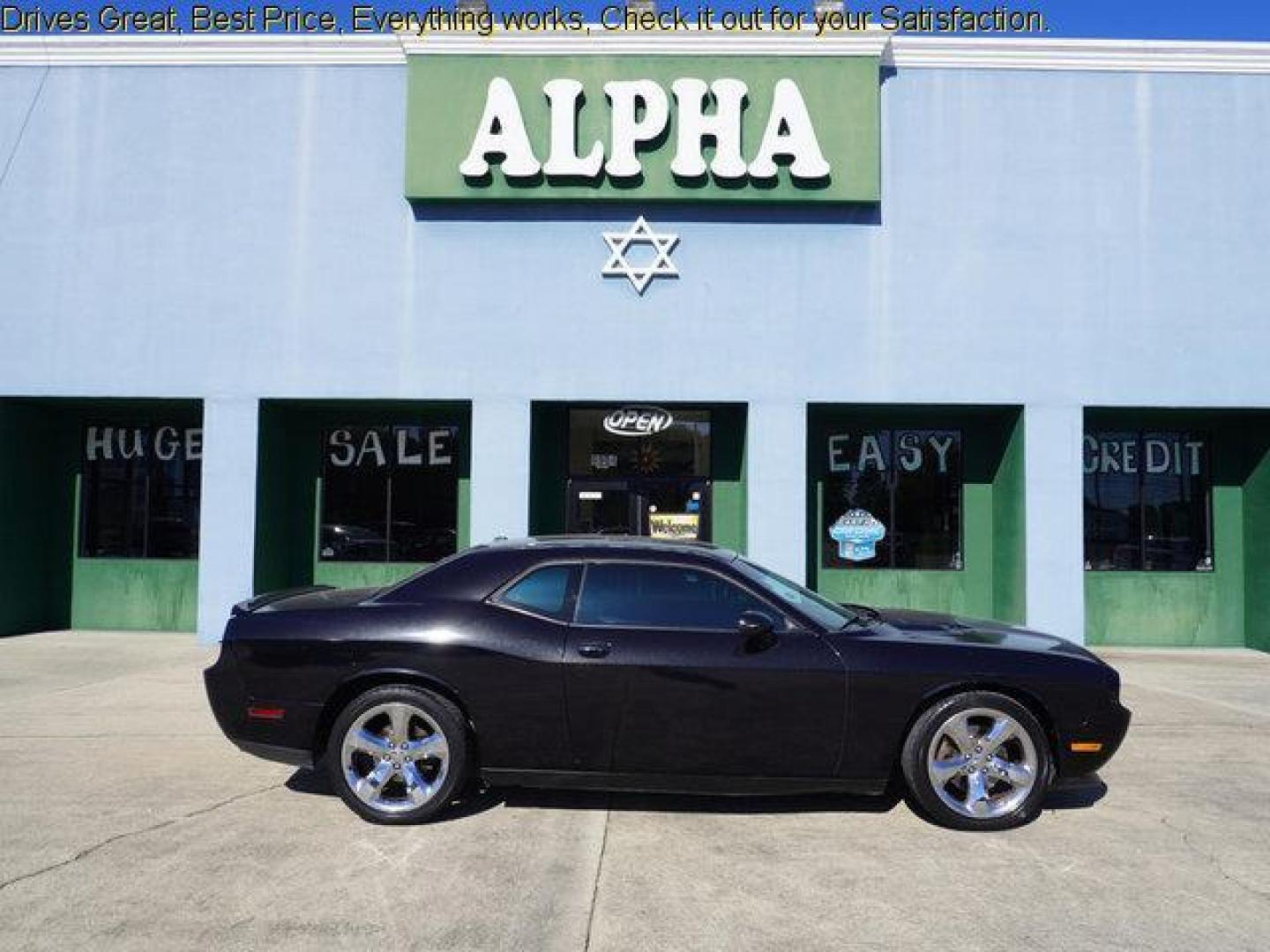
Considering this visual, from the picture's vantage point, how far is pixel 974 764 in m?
4.68

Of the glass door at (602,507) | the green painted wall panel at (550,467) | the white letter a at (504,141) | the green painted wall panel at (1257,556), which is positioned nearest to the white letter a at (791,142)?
the white letter a at (504,141)

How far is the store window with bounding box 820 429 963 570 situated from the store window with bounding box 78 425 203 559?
337 inches

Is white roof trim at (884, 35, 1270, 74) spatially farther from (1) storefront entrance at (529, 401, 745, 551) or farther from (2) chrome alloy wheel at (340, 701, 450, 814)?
(2) chrome alloy wheel at (340, 701, 450, 814)

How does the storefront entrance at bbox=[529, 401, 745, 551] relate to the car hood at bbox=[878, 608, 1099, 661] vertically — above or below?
above

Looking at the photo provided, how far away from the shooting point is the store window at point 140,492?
481 inches

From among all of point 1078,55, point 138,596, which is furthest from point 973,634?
point 138,596

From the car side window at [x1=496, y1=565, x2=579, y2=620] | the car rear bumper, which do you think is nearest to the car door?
the car side window at [x1=496, y1=565, x2=579, y2=620]

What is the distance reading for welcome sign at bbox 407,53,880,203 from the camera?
10625 millimetres

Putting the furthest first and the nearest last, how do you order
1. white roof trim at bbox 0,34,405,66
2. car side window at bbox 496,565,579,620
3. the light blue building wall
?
white roof trim at bbox 0,34,405,66 → the light blue building wall → car side window at bbox 496,565,579,620

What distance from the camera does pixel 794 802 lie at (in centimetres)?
509

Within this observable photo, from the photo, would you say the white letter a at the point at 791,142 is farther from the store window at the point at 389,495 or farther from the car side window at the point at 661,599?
the car side window at the point at 661,599

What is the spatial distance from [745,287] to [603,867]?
26.4 ft

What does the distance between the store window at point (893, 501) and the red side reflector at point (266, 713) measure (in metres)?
8.37

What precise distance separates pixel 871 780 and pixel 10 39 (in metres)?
13.2
